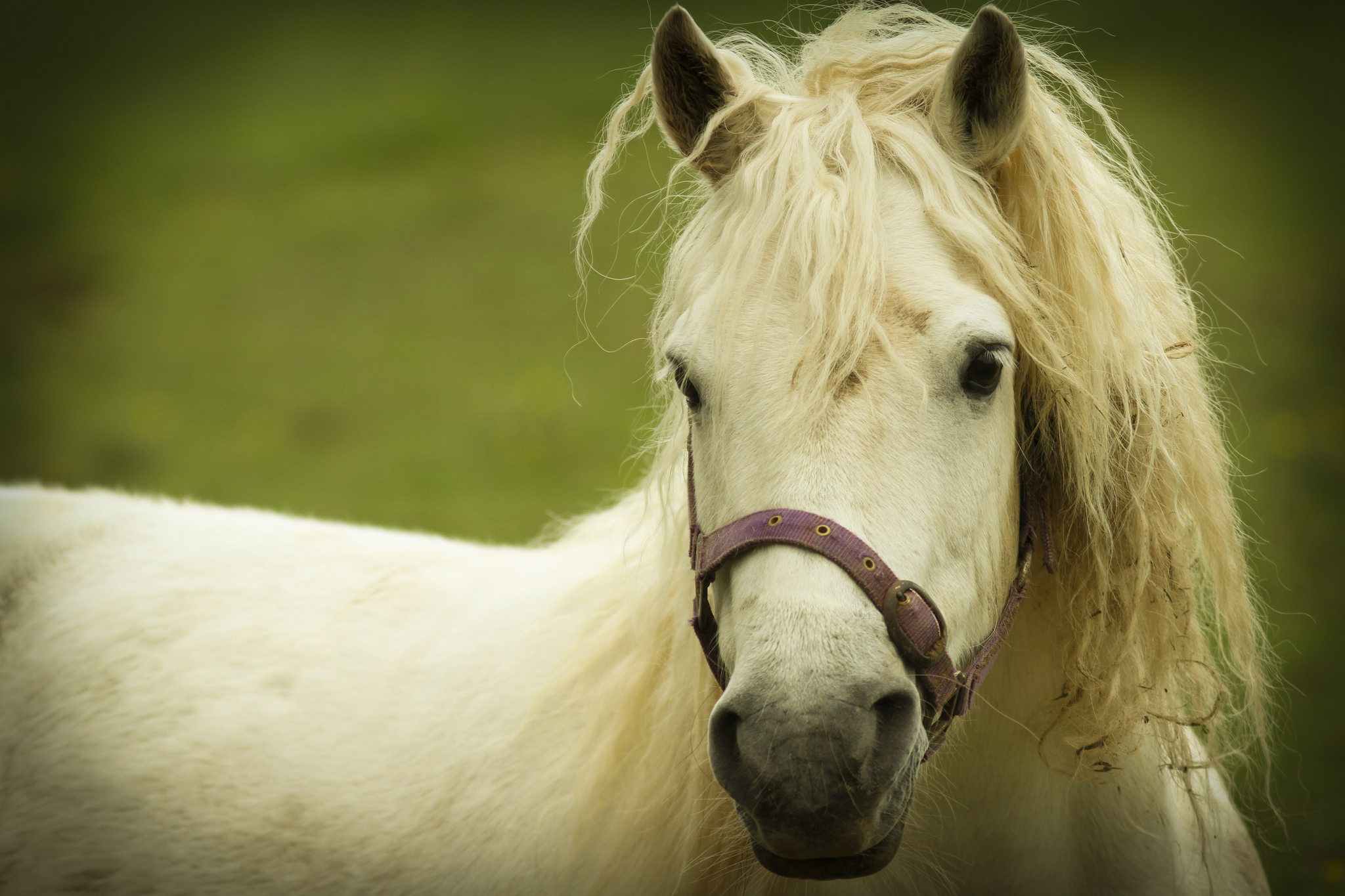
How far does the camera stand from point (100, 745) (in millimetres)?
2180

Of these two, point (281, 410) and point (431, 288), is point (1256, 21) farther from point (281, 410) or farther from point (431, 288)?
point (281, 410)

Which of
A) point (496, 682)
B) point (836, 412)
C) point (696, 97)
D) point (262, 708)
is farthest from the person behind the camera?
point (262, 708)

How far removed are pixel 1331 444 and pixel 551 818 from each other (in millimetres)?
7853

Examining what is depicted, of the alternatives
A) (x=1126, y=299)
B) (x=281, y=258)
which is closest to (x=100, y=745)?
(x=1126, y=299)

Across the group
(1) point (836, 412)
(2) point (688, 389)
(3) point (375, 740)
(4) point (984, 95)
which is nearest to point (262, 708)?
(3) point (375, 740)

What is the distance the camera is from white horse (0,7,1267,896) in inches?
49.6

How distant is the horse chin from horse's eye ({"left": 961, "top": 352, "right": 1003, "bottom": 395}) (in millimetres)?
636

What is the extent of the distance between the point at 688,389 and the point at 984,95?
0.70 metres

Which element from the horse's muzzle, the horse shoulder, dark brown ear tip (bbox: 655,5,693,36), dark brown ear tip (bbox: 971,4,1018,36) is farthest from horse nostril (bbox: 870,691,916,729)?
dark brown ear tip (bbox: 655,5,693,36)

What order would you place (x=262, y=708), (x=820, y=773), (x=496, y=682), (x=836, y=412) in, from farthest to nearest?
(x=262, y=708), (x=496, y=682), (x=836, y=412), (x=820, y=773)

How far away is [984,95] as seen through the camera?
4.83ft

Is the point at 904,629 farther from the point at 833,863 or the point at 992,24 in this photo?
the point at 992,24

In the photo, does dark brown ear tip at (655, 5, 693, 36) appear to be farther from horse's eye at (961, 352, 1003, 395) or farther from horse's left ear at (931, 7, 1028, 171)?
horse's eye at (961, 352, 1003, 395)

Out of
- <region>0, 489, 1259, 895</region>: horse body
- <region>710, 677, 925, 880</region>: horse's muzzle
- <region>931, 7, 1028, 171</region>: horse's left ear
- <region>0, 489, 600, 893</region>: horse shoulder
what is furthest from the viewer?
<region>0, 489, 600, 893</region>: horse shoulder
